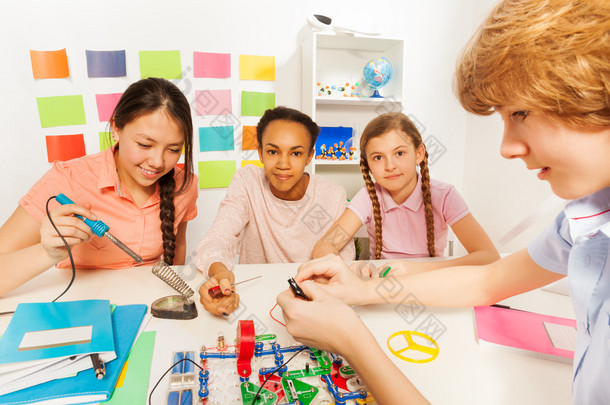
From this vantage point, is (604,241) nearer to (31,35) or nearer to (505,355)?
(505,355)

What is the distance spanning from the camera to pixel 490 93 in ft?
1.48

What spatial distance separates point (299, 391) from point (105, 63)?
6.84 ft

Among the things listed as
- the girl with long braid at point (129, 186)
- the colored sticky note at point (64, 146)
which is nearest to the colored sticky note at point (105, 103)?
the colored sticky note at point (64, 146)

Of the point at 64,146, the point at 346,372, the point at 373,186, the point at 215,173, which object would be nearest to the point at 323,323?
the point at 346,372

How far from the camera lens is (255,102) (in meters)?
2.23

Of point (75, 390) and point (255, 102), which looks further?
point (255, 102)

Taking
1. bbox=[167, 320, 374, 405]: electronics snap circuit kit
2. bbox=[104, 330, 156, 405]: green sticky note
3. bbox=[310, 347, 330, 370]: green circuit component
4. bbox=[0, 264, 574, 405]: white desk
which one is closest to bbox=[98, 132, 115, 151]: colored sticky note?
bbox=[0, 264, 574, 405]: white desk

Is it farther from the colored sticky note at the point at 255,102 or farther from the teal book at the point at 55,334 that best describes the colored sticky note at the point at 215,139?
the teal book at the point at 55,334

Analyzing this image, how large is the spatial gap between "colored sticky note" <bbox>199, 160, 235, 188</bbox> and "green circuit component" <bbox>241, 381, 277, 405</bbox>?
5.82ft

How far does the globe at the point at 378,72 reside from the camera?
7.11 ft

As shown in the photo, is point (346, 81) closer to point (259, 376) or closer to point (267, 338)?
point (267, 338)

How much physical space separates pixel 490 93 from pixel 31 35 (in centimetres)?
232

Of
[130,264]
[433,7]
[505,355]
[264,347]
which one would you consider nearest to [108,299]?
[130,264]

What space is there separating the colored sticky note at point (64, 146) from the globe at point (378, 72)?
66.4 inches
